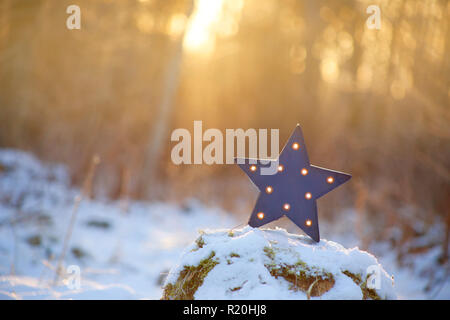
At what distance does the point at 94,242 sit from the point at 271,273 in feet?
13.5

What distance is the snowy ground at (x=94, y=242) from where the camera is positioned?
10.8 ft

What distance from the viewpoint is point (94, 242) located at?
514 cm

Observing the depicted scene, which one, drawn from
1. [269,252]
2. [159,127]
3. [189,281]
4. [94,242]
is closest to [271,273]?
[269,252]

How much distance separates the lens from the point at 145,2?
10711 mm

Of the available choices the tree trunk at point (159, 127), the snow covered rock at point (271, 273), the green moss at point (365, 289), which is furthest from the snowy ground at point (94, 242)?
the green moss at point (365, 289)

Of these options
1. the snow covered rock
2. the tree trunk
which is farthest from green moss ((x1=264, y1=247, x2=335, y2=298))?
the tree trunk

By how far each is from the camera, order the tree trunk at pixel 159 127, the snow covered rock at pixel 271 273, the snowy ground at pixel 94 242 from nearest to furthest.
→ the snow covered rock at pixel 271 273
the snowy ground at pixel 94 242
the tree trunk at pixel 159 127

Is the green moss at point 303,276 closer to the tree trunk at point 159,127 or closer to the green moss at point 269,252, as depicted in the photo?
the green moss at point 269,252

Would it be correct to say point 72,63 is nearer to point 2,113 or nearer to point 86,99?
point 86,99

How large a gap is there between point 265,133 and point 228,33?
5364mm

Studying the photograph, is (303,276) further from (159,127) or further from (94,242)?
(159,127)

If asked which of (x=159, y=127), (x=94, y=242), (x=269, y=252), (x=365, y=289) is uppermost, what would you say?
(x=159, y=127)

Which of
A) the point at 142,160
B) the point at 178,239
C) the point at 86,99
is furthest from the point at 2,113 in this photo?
the point at 178,239

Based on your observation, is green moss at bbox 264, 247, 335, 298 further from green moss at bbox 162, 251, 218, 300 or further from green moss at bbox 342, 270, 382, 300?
green moss at bbox 162, 251, 218, 300
